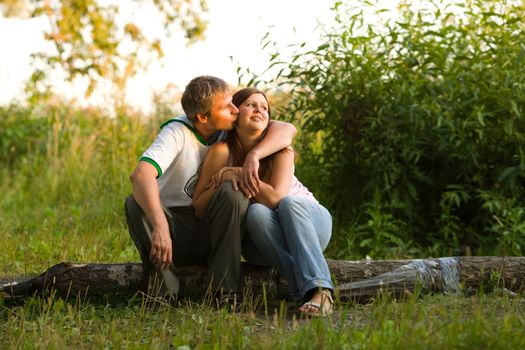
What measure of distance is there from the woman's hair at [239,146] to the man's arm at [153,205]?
44 centimetres

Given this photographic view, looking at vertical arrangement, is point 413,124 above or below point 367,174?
above

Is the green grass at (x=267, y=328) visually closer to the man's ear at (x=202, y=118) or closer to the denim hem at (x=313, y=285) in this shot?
the denim hem at (x=313, y=285)

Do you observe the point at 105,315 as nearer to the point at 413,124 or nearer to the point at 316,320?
the point at 316,320

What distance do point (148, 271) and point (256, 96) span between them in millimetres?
1016

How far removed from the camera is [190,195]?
3934 mm

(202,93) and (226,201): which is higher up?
(202,93)

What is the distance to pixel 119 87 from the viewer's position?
846 cm

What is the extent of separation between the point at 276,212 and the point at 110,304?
988 mm

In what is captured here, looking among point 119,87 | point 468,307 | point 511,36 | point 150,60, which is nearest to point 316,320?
point 468,307

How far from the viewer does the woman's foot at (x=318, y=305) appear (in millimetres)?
3551

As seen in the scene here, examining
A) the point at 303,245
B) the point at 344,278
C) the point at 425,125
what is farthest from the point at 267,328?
the point at 425,125

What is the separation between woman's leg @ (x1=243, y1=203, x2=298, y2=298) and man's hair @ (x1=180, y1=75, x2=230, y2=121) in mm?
526

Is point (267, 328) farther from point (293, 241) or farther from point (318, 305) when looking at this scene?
point (293, 241)

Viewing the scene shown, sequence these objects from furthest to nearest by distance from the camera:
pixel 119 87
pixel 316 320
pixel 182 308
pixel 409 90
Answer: pixel 119 87 → pixel 409 90 → pixel 182 308 → pixel 316 320
